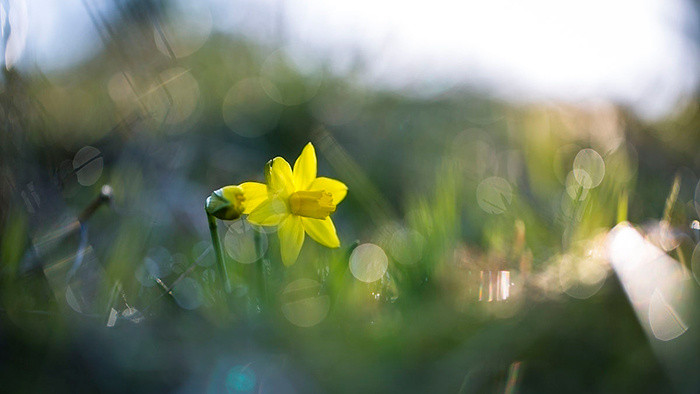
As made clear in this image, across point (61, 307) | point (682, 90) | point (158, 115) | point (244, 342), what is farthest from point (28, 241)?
point (682, 90)

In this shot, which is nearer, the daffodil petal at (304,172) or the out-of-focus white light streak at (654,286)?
the out-of-focus white light streak at (654,286)

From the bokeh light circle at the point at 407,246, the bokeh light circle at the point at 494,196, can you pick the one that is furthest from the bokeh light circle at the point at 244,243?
the bokeh light circle at the point at 494,196

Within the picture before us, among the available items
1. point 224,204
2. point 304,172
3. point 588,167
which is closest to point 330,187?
point 304,172

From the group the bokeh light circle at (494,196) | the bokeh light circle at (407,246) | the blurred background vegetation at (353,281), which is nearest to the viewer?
the blurred background vegetation at (353,281)

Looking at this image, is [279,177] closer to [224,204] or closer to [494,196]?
[224,204]

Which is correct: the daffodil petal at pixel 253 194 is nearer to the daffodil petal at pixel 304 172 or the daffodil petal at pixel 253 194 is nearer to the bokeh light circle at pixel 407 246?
the daffodil petal at pixel 304 172

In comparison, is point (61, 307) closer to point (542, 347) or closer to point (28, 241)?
point (28, 241)

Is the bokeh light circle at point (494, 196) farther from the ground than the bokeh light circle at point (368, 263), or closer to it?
closer to it

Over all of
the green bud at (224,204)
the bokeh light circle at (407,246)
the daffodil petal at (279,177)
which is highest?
the green bud at (224,204)
